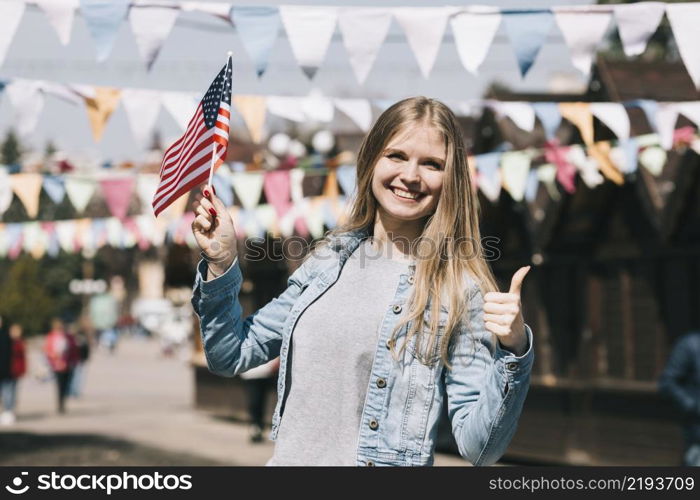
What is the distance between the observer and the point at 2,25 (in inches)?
262

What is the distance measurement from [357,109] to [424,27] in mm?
2631

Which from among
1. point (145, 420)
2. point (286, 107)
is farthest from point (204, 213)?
point (145, 420)

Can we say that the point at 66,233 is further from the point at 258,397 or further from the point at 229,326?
the point at 229,326

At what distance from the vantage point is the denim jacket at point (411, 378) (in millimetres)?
2916

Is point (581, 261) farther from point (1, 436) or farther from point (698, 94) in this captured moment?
point (1, 436)

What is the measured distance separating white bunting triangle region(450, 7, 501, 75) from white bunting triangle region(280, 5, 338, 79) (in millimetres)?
745

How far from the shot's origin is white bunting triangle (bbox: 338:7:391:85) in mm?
6969

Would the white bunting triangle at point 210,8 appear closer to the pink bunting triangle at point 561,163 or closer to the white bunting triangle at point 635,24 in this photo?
the white bunting triangle at point 635,24

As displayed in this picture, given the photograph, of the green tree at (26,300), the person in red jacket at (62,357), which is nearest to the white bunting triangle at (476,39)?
the person in red jacket at (62,357)

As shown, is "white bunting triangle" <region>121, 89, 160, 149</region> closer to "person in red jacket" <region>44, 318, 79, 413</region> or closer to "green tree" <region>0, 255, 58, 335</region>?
"person in red jacket" <region>44, 318, 79, 413</region>

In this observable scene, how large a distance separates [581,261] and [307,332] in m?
10.8

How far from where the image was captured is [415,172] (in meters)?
3.19

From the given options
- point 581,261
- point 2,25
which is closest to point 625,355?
point 581,261

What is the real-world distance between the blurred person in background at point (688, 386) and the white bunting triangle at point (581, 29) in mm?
2824
